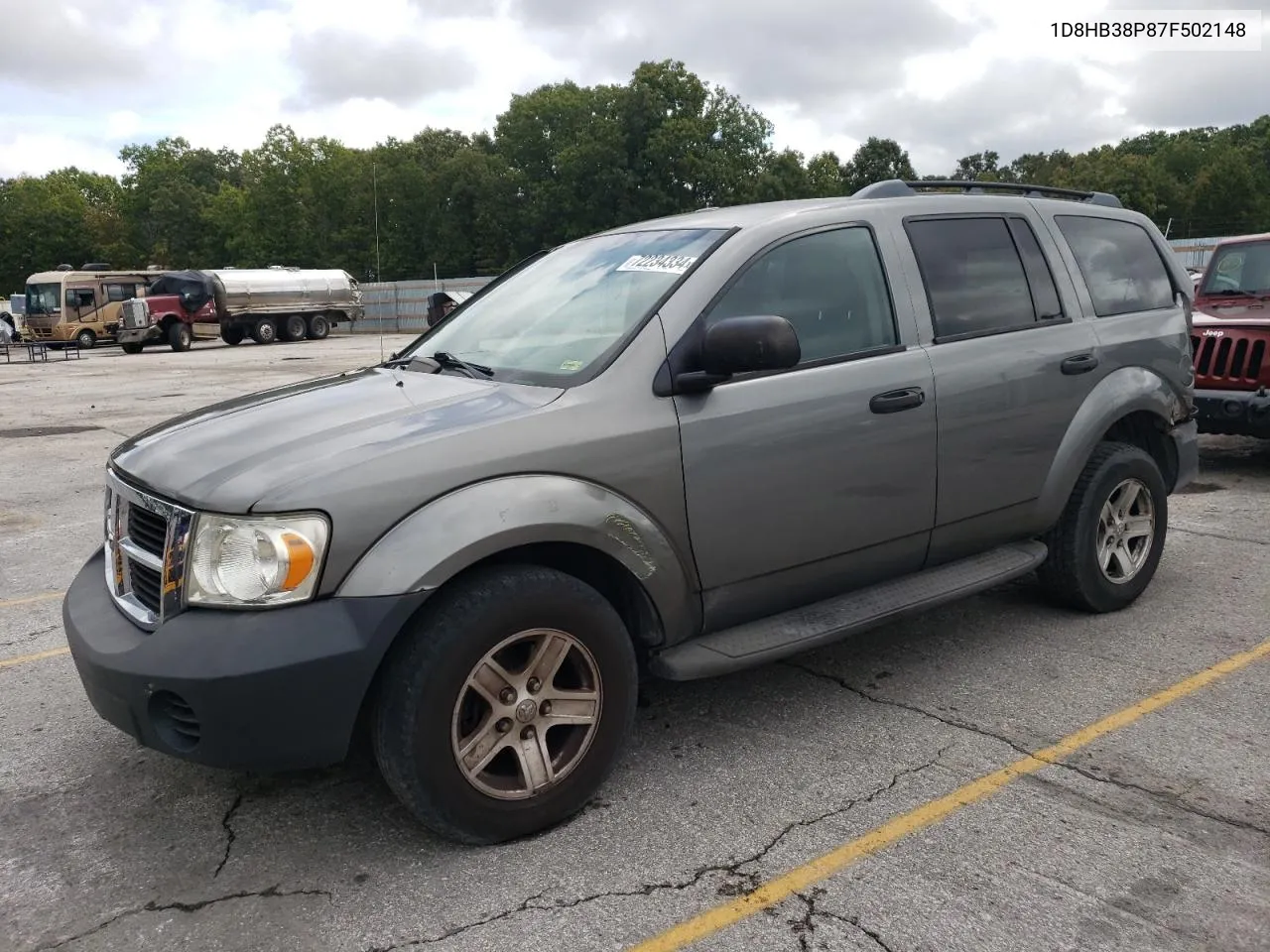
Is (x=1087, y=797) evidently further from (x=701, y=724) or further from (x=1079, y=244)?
(x=1079, y=244)

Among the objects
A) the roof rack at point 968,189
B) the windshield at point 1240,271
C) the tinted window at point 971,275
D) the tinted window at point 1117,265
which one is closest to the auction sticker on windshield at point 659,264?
the roof rack at point 968,189

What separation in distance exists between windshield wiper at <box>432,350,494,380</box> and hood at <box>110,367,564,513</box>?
0.07 m

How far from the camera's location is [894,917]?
2.53 metres

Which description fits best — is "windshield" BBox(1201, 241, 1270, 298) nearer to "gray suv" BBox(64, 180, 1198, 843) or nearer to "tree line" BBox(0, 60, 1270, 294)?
"gray suv" BBox(64, 180, 1198, 843)

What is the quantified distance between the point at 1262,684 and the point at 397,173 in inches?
2934

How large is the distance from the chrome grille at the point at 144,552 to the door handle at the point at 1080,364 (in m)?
3.43

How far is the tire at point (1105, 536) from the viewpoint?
4457 millimetres

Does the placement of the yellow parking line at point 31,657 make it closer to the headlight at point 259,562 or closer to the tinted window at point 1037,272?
the headlight at point 259,562

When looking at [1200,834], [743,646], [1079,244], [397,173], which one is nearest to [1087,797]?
[1200,834]

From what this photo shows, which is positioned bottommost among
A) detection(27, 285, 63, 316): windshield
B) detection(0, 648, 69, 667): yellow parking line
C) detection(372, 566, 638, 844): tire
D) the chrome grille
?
detection(0, 648, 69, 667): yellow parking line

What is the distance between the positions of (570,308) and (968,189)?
84.1 inches

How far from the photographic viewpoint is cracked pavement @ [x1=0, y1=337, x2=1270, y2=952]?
99.4 inches

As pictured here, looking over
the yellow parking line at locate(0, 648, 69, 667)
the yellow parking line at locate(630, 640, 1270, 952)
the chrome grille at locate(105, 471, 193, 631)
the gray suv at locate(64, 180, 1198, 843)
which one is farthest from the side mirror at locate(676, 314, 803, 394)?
the yellow parking line at locate(0, 648, 69, 667)

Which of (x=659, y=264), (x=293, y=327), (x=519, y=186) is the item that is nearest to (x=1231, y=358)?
(x=659, y=264)
